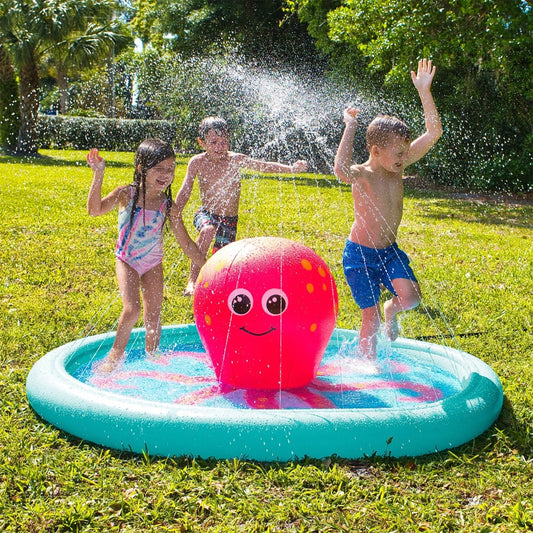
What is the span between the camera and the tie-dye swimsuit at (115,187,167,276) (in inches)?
174

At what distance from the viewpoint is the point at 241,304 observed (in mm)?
3793

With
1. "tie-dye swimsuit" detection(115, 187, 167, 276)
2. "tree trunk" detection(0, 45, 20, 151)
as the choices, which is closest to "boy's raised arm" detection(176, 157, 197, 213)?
"tie-dye swimsuit" detection(115, 187, 167, 276)

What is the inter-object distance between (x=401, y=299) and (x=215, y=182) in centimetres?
230

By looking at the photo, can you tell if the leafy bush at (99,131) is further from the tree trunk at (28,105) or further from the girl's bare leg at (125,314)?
the girl's bare leg at (125,314)

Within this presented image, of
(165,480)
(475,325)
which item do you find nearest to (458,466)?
(165,480)

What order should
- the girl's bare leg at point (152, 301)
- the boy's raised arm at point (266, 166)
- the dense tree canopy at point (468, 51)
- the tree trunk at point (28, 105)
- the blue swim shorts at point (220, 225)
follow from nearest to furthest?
the girl's bare leg at point (152, 301) → the boy's raised arm at point (266, 166) → the blue swim shorts at point (220, 225) → the dense tree canopy at point (468, 51) → the tree trunk at point (28, 105)

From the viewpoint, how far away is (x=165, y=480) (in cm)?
306

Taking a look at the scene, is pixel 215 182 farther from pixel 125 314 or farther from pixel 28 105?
pixel 28 105

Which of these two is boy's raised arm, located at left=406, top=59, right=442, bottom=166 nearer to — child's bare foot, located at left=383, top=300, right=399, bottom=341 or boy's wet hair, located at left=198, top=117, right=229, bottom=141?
child's bare foot, located at left=383, top=300, right=399, bottom=341

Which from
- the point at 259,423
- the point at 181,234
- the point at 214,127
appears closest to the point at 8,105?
the point at 214,127

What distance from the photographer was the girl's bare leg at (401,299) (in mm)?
4430

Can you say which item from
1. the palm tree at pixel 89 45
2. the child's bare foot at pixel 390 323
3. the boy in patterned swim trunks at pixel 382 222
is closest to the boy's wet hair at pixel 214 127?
the boy in patterned swim trunks at pixel 382 222

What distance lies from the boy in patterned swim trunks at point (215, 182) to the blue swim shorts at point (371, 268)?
56.4 inches

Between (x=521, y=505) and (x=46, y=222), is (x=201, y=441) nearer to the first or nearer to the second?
(x=521, y=505)
